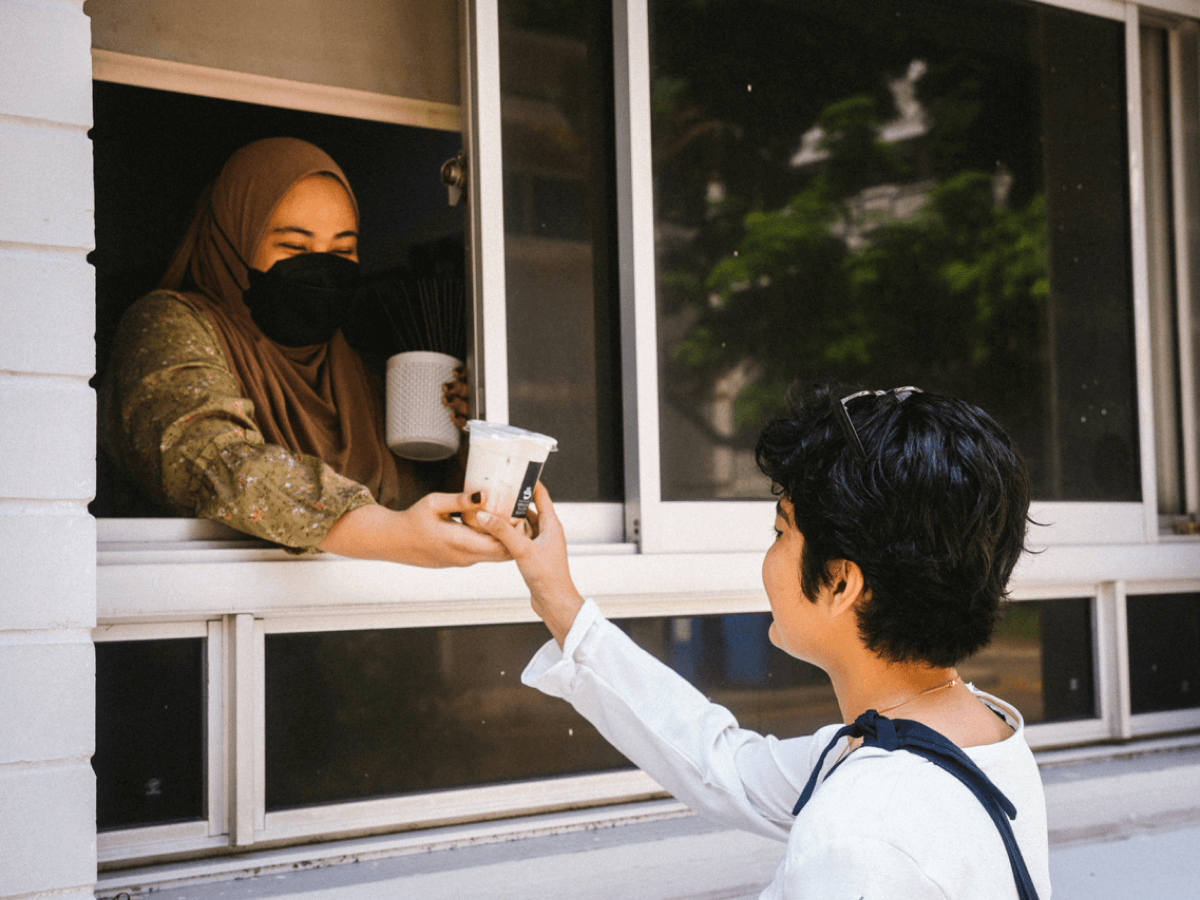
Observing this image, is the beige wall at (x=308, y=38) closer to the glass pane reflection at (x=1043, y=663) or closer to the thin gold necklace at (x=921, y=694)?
the thin gold necklace at (x=921, y=694)

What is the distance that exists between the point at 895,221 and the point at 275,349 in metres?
1.68

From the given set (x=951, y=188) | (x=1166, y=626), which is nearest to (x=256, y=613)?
(x=951, y=188)

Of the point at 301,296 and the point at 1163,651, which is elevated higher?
the point at 301,296

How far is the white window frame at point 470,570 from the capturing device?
179 cm

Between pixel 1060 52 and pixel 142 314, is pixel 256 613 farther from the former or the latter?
pixel 1060 52

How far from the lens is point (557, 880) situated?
6.10 ft

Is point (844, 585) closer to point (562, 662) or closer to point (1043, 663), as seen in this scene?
point (562, 662)

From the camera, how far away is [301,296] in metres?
2.10

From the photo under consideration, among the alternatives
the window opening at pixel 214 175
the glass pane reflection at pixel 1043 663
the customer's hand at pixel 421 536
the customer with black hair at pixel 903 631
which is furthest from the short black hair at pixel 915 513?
the glass pane reflection at pixel 1043 663

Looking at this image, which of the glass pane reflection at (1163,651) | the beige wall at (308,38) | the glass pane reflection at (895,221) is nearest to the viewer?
the beige wall at (308,38)

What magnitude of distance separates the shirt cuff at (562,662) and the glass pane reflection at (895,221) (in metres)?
0.81

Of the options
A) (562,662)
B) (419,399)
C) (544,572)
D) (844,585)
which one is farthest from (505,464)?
(419,399)

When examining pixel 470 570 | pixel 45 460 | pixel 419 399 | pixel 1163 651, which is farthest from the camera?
pixel 1163 651

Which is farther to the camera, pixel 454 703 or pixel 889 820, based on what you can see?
pixel 454 703
